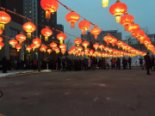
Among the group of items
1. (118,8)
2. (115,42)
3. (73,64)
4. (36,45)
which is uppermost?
(115,42)

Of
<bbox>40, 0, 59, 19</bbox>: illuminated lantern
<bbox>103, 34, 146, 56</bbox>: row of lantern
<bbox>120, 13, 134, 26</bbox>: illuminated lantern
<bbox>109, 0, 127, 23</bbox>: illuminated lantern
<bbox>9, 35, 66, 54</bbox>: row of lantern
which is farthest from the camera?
<bbox>9, 35, 66, 54</bbox>: row of lantern

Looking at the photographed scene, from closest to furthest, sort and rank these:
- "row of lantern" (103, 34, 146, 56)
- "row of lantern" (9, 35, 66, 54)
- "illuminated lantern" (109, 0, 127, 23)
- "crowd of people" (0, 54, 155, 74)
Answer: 1. "illuminated lantern" (109, 0, 127, 23)
2. "row of lantern" (103, 34, 146, 56)
3. "row of lantern" (9, 35, 66, 54)
4. "crowd of people" (0, 54, 155, 74)

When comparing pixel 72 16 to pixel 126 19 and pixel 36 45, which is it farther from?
pixel 36 45

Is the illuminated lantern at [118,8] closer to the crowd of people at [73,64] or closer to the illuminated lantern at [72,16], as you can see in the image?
the illuminated lantern at [72,16]

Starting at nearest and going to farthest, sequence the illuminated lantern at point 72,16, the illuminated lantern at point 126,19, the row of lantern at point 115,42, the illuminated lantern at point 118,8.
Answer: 1. the illuminated lantern at point 118,8
2. the illuminated lantern at point 72,16
3. the illuminated lantern at point 126,19
4. the row of lantern at point 115,42

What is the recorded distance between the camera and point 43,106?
9.84 metres

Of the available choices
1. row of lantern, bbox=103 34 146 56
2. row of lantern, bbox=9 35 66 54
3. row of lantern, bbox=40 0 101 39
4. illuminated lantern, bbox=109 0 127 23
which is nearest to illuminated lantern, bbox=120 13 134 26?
row of lantern, bbox=40 0 101 39

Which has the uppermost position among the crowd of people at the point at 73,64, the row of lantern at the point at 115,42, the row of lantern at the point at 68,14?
the row of lantern at the point at 115,42

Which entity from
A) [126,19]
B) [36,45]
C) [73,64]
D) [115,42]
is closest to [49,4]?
[126,19]

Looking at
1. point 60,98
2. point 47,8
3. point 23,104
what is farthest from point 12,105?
point 47,8

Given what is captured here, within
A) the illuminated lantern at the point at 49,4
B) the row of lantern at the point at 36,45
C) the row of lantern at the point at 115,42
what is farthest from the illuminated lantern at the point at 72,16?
the row of lantern at the point at 36,45

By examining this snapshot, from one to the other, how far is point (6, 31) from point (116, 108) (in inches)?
1867

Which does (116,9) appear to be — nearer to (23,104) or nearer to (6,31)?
(23,104)

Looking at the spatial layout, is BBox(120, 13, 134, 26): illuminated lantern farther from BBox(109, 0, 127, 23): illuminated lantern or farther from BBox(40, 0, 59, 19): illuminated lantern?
BBox(40, 0, 59, 19): illuminated lantern
